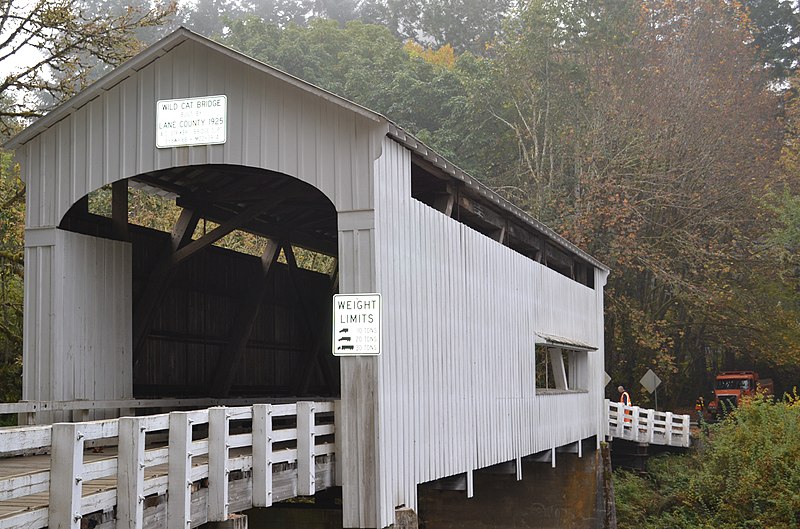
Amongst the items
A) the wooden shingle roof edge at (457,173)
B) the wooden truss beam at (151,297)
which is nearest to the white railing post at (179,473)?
the wooden shingle roof edge at (457,173)

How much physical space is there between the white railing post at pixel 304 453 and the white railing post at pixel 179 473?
7.04 feet

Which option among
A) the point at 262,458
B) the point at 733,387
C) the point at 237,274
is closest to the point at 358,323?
the point at 262,458

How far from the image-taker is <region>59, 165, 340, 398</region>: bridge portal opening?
14789mm

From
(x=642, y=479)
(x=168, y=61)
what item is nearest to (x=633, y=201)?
(x=642, y=479)

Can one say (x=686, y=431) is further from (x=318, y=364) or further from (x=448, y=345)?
(x=448, y=345)

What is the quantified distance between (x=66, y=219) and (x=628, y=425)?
20.9 m

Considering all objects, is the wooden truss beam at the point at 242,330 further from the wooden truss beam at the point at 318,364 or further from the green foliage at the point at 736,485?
the green foliage at the point at 736,485

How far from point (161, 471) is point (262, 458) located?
947 millimetres

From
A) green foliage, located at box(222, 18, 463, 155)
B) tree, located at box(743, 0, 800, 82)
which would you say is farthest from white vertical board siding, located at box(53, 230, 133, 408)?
tree, located at box(743, 0, 800, 82)

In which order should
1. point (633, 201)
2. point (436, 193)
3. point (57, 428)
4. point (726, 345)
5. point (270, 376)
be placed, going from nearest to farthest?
point (57, 428)
point (436, 193)
point (270, 376)
point (633, 201)
point (726, 345)

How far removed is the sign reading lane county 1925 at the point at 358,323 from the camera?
1118 centimetres

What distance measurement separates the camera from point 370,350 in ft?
36.7

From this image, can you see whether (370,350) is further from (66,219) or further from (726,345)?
(726,345)

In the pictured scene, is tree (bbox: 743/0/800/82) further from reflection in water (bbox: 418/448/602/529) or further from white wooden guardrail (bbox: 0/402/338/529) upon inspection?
white wooden guardrail (bbox: 0/402/338/529)
